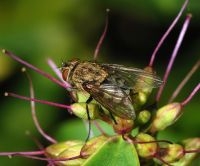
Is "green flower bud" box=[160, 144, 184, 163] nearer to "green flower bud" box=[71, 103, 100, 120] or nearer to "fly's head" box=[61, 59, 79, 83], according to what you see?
"green flower bud" box=[71, 103, 100, 120]

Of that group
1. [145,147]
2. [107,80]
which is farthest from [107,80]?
[145,147]

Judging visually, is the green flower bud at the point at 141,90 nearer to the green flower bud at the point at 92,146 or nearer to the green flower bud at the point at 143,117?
the green flower bud at the point at 143,117

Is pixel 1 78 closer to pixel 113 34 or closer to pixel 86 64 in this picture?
pixel 113 34

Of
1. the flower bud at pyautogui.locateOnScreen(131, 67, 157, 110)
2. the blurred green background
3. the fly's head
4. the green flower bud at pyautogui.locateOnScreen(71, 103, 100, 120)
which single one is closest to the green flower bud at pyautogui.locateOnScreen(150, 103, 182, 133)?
the flower bud at pyautogui.locateOnScreen(131, 67, 157, 110)

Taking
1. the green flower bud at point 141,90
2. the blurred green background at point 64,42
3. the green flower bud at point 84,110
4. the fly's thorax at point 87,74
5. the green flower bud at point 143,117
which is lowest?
the blurred green background at point 64,42

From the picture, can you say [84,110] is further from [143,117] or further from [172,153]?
[172,153]

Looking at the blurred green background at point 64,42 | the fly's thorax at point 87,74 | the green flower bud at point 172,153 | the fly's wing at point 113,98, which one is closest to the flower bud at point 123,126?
the fly's wing at point 113,98
